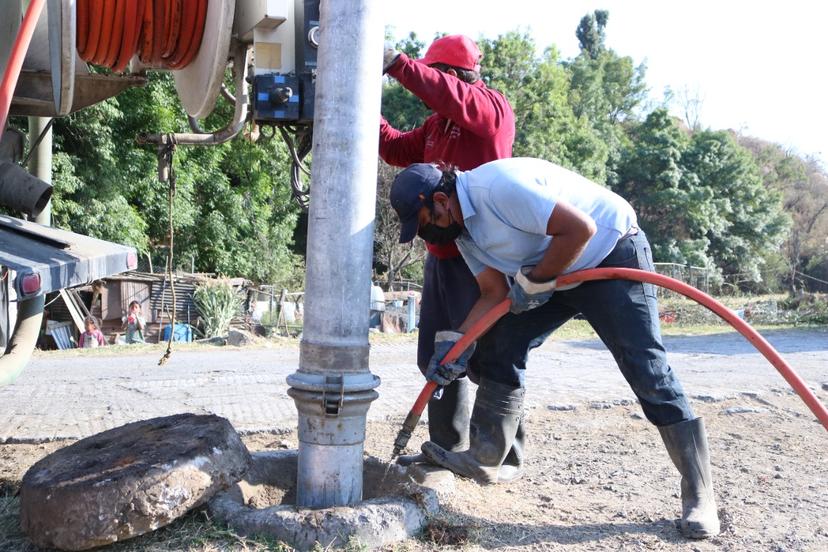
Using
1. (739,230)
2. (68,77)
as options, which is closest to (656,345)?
(68,77)

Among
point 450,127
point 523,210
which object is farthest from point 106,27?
point 523,210

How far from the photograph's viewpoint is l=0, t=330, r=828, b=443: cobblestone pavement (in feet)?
17.8

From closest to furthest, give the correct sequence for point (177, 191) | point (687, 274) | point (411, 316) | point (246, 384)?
point (246, 384), point (411, 316), point (177, 191), point (687, 274)

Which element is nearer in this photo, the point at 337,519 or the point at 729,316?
the point at 337,519

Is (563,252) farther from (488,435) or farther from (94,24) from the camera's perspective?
(94,24)

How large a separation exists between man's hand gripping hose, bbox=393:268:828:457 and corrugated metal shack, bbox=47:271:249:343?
49.1 ft

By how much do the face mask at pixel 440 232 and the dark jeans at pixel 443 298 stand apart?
1.52 feet

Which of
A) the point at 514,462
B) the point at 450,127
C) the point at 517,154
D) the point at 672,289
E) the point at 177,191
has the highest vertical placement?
the point at 517,154

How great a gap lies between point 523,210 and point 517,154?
Answer: 24.9 metres

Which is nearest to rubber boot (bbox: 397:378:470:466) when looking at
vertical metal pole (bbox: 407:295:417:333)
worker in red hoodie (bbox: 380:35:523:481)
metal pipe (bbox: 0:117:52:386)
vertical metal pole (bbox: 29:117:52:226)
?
worker in red hoodie (bbox: 380:35:523:481)

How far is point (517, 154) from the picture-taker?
90.0 feet

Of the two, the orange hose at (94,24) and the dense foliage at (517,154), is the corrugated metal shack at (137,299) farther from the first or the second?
the orange hose at (94,24)

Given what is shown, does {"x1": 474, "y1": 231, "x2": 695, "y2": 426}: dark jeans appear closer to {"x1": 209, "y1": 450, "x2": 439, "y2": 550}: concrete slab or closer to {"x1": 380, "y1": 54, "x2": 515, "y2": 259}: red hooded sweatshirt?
{"x1": 380, "y1": 54, "x2": 515, "y2": 259}: red hooded sweatshirt

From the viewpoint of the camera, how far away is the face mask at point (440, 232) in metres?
3.34
